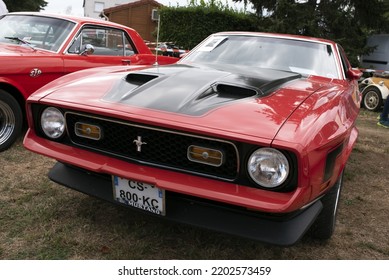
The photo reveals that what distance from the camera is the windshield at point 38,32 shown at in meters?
4.32

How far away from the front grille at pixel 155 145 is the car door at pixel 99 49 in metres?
2.28

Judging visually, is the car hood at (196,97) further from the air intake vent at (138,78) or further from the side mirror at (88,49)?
the side mirror at (88,49)

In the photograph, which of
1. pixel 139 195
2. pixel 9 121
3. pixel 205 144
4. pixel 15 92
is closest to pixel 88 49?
pixel 15 92

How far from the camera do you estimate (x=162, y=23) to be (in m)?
13.2

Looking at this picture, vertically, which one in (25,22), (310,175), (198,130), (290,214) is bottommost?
(290,214)

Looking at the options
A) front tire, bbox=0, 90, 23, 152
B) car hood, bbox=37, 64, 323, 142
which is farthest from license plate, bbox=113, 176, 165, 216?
front tire, bbox=0, 90, 23, 152

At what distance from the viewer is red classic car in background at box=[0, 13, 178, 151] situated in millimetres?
3836

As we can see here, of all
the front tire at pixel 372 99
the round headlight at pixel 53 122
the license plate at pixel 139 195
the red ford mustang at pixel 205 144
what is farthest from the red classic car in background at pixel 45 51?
the front tire at pixel 372 99

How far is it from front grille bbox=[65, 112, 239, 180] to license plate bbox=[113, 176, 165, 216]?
129 millimetres

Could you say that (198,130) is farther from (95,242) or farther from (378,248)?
(378,248)

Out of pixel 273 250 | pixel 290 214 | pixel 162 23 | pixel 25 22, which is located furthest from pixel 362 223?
pixel 162 23

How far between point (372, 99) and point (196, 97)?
8077 mm

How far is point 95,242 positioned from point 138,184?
61 cm

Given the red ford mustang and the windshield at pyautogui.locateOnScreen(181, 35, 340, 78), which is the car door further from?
the red ford mustang
